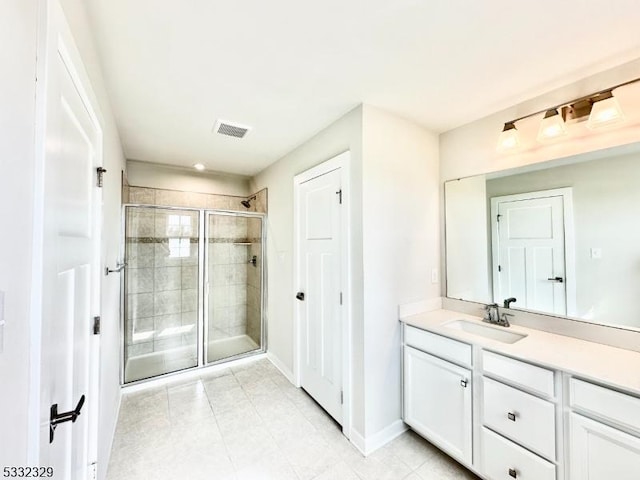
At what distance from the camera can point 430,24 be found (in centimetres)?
124

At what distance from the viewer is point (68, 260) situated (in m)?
1.01

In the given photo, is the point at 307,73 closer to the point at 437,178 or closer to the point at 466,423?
the point at 437,178

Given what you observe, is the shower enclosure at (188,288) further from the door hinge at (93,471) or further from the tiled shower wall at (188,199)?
the door hinge at (93,471)

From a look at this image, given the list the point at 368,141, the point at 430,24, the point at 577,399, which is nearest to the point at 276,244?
the point at 368,141

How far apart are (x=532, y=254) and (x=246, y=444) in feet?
7.95

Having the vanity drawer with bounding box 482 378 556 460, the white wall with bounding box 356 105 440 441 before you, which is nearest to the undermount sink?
the white wall with bounding box 356 105 440 441

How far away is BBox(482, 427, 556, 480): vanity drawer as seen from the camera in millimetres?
1341

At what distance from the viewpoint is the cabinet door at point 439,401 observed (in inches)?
65.1

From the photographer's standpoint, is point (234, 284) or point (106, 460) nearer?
point (106, 460)

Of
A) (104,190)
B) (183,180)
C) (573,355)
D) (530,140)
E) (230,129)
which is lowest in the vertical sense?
(573,355)

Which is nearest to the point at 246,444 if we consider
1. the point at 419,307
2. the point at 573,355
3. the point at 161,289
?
the point at 419,307

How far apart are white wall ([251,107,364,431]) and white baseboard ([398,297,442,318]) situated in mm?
389

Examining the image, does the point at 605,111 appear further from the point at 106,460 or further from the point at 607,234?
the point at 106,460

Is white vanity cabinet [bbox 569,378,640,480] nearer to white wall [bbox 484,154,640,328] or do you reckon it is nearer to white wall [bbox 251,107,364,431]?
white wall [bbox 484,154,640,328]
